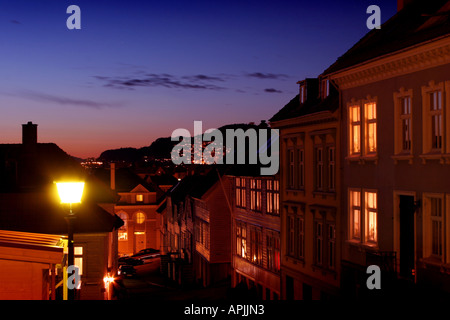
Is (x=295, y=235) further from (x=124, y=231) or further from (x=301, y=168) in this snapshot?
(x=124, y=231)

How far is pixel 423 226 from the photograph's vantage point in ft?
62.2

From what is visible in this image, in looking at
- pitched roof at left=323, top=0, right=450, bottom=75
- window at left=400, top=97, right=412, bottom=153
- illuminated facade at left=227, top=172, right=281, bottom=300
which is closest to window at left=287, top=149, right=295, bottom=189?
illuminated facade at left=227, top=172, right=281, bottom=300

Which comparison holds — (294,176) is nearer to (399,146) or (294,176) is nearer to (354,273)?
(354,273)

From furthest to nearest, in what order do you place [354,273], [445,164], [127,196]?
[127,196]
[354,273]
[445,164]

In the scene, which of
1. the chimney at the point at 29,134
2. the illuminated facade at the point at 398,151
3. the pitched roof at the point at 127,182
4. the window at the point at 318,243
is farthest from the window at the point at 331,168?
the pitched roof at the point at 127,182

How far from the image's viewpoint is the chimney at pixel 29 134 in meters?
36.2

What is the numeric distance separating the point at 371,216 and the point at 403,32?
6530 millimetres

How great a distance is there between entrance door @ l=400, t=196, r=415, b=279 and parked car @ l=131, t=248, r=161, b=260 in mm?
60768

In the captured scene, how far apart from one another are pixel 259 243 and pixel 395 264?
16.3 m

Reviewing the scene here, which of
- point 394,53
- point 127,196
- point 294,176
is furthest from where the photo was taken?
point 127,196

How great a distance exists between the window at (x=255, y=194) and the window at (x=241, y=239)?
2362 millimetres

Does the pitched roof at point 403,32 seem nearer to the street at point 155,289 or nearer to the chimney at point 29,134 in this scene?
the street at point 155,289

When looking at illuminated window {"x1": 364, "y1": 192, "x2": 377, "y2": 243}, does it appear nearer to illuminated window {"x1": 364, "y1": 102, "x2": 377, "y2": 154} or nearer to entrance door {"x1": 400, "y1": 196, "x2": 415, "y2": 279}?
illuminated window {"x1": 364, "y1": 102, "x2": 377, "y2": 154}
